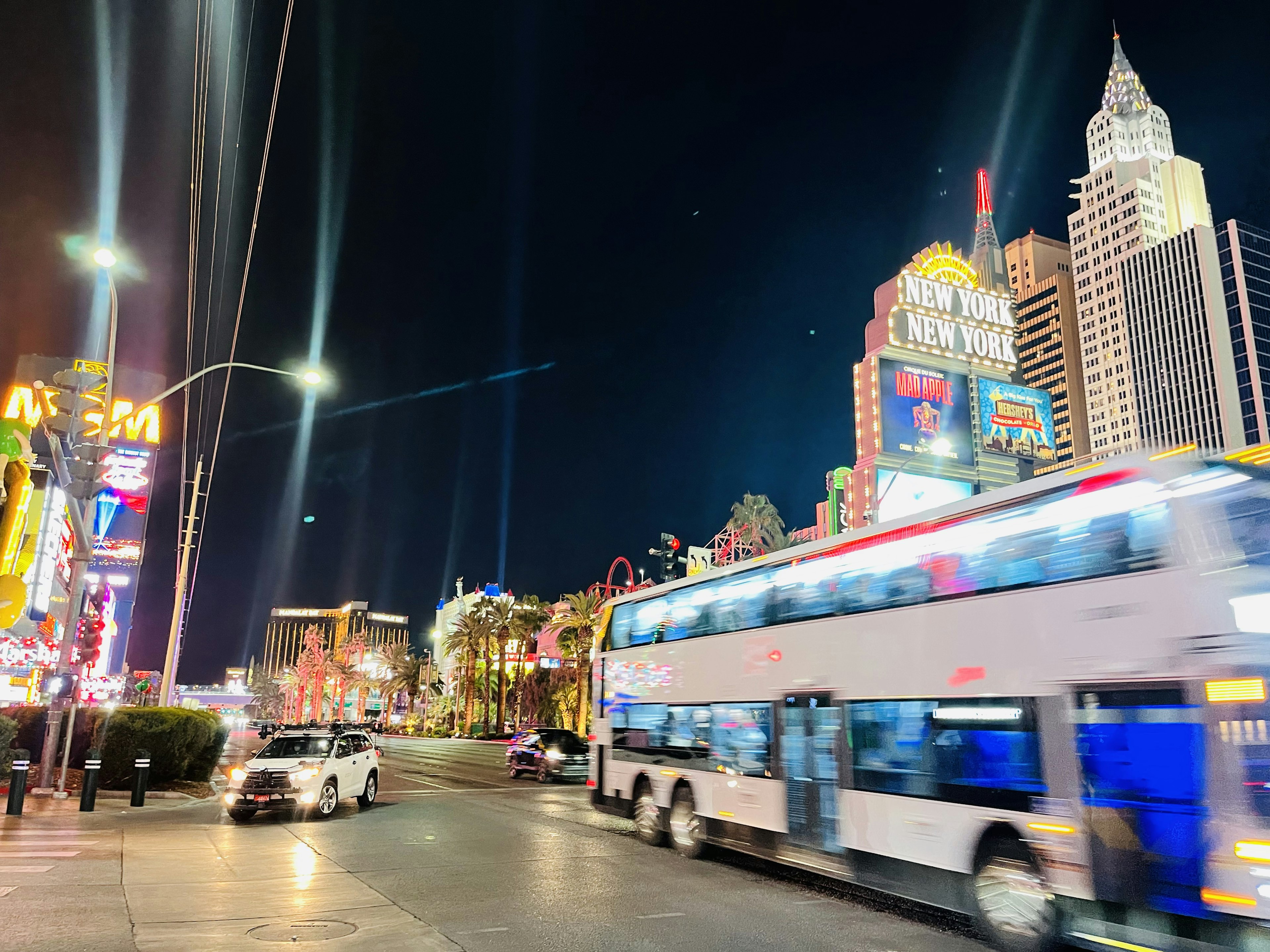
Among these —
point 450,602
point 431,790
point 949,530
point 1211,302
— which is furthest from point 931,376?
point 450,602

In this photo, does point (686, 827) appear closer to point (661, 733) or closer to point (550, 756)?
point (661, 733)

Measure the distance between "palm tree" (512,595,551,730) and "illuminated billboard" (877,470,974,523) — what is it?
25.8 m

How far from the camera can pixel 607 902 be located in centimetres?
994

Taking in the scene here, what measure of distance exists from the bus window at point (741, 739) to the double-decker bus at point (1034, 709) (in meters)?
0.04

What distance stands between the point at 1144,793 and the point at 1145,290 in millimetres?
156737

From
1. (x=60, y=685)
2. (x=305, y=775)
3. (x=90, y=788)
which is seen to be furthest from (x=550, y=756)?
(x=60, y=685)

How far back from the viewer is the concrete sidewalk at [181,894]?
8070 millimetres

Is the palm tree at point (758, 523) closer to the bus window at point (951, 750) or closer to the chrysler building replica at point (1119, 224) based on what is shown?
the bus window at point (951, 750)

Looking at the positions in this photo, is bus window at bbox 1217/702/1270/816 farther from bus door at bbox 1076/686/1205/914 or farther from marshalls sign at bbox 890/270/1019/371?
marshalls sign at bbox 890/270/1019/371

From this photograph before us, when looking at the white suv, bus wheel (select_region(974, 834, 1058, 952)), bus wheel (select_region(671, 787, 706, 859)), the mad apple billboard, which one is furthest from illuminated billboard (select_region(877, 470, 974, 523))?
bus wheel (select_region(974, 834, 1058, 952))

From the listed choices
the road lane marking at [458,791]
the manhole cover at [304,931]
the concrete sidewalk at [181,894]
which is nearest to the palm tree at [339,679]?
the road lane marking at [458,791]

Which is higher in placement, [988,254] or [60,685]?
[988,254]

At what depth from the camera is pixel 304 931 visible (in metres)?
8.38

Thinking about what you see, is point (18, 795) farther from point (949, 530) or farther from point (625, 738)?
point (949, 530)
